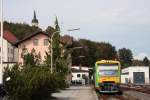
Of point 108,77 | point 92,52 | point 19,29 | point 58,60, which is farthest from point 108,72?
point 92,52

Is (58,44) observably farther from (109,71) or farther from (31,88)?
(31,88)

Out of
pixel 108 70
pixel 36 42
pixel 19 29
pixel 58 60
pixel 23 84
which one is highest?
pixel 19 29

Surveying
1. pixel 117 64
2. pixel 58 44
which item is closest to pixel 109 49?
pixel 58 44

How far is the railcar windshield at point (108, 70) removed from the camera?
47938 mm

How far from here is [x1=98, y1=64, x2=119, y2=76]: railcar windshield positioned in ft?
157

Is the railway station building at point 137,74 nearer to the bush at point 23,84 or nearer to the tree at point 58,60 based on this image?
the tree at point 58,60

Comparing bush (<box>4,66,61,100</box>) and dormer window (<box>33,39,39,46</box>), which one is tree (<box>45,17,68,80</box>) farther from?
dormer window (<box>33,39,39,46</box>)

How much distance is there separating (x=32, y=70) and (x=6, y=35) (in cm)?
8870

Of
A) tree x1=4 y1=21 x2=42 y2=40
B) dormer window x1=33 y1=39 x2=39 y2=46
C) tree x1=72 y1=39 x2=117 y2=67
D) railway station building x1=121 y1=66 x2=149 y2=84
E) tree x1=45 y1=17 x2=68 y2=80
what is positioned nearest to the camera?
tree x1=45 y1=17 x2=68 y2=80

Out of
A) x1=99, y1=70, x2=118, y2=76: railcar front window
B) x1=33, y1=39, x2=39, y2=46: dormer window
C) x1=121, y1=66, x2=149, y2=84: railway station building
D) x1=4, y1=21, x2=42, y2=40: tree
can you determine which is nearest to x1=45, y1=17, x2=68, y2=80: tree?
x1=99, y1=70, x2=118, y2=76: railcar front window

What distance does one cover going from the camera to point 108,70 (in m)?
48.1

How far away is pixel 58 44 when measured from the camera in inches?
2398

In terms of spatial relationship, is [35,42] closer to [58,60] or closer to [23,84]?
[58,60]

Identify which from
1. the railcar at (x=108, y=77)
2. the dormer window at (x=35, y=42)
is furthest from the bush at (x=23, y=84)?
the dormer window at (x=35, y=42)
